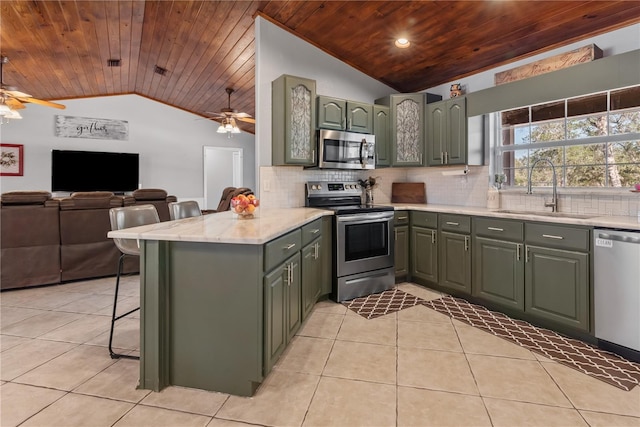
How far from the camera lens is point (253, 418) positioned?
65.0 inches

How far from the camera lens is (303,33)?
3680 millimetres

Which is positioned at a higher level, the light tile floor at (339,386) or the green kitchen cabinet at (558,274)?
the green kitchen cabinet at (558,274)

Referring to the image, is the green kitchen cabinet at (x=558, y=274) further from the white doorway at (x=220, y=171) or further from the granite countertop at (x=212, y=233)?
the white doorway at (x=220, y=171)

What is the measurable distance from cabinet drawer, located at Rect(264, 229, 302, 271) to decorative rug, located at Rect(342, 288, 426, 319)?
3.46 ft


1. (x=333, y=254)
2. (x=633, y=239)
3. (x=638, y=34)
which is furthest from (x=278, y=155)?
(x=638, y=34)

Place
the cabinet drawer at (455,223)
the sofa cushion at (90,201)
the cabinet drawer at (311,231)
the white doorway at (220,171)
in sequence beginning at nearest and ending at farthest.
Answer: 1. the cabinet drawer at (311,231)
2. the cabinet drawer at (455,223)
3. the sofa cushion at (90,201)
4. the white doorway at (220,171)

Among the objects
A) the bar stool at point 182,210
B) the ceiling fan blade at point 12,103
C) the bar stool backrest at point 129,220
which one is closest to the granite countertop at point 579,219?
the bar stool at point 182,210

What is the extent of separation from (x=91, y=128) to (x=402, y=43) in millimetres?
6440

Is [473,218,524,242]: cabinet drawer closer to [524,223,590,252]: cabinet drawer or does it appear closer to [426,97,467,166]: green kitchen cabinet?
[524,223,590,252]: cabinet drawer

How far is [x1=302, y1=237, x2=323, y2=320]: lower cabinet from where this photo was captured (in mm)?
2619

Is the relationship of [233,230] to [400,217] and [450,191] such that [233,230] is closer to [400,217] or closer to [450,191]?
[400,217]

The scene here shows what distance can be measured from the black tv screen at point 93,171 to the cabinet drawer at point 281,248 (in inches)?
239

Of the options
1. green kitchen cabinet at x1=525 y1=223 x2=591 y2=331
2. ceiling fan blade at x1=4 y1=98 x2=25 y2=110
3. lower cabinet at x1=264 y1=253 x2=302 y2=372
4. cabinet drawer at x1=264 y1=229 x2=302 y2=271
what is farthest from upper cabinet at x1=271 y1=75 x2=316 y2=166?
ceiling fan blade at x1=4 y1=98 x2=25 y2=110

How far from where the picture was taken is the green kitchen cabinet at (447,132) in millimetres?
3621
